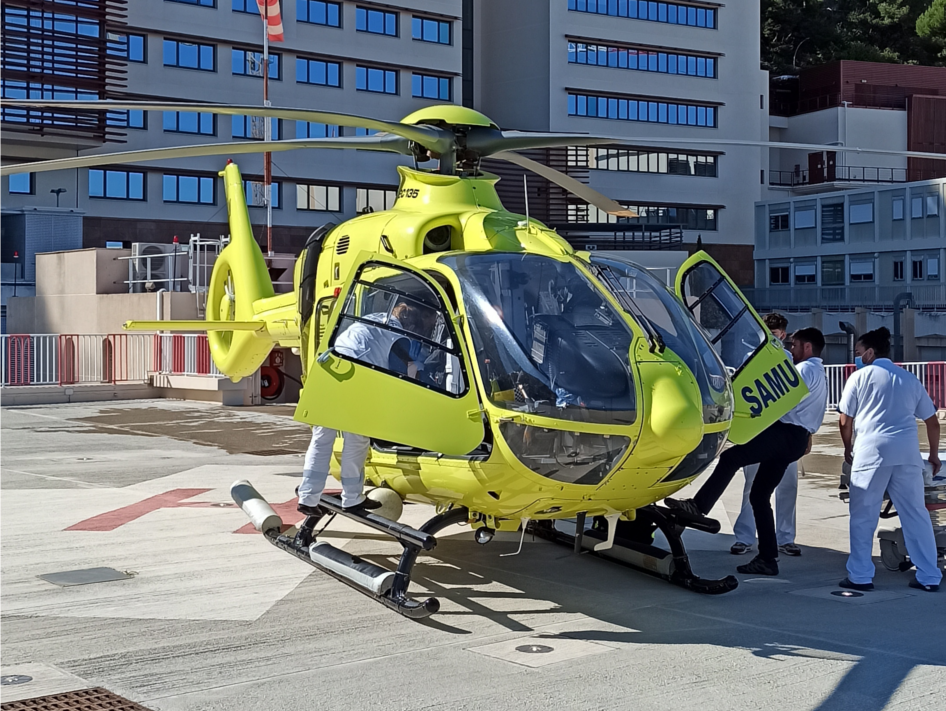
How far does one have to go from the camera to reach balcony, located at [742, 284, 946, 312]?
1907 inches

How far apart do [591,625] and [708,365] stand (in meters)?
1.91

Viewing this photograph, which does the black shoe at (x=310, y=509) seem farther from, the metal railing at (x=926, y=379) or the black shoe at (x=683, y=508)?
the metal railing at (x=926, y=379)

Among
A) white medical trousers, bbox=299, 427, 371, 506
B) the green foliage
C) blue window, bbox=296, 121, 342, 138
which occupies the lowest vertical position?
white medical trousers, bbox=299, 427, 371, 506

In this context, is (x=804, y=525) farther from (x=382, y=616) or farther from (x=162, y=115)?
(x=162, y=115)

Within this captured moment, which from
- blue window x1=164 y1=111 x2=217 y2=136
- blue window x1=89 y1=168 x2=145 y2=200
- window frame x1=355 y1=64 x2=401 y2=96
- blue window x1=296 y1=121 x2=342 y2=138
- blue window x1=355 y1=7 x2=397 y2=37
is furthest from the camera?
window frame x1=355 y1=64 x2=401 y2=96

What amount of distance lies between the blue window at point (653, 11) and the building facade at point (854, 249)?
34.7 ft

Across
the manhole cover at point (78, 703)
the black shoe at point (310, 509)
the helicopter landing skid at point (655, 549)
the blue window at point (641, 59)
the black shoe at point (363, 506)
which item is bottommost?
the manhole cover at point (78, 703)

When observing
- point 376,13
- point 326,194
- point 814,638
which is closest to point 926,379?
point 814,638

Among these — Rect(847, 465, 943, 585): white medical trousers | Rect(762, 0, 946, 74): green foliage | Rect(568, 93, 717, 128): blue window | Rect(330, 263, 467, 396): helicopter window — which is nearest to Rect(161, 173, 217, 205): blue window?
Rect(568, 93, 717, 128): blue window

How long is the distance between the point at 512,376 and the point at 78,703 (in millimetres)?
3055

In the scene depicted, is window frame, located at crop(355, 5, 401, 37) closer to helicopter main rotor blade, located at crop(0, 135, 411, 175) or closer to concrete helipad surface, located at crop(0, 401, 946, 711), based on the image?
concrete helipad surface, located at crop(0, 401, 946, 711)

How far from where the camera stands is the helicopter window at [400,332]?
715 cm

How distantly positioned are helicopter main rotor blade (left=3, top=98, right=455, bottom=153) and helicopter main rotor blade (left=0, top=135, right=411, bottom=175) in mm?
196

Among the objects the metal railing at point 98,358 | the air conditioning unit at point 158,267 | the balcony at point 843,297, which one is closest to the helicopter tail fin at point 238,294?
the metal railing at point 98,358
